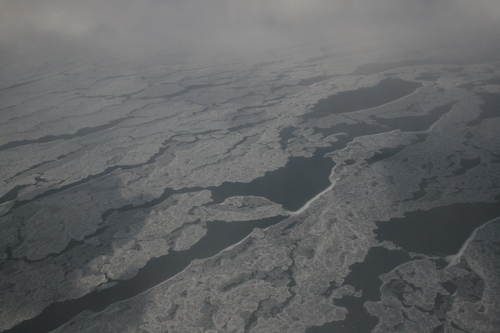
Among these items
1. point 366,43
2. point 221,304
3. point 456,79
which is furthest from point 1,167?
point 366,43

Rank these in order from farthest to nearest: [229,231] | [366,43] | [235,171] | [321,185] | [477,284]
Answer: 1. [366,43]
2. [235,171]
3. [321,185]
4. [229,231]
5. [477,284]

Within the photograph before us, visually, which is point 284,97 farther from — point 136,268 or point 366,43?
point 366,43

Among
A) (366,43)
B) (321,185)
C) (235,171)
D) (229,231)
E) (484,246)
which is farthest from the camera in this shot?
(366,43)

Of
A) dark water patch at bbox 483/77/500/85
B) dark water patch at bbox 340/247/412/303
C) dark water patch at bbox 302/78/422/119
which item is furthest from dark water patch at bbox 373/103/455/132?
dark water patch at bbox 340/247/412/303

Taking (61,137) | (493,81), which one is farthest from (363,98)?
(61,137)

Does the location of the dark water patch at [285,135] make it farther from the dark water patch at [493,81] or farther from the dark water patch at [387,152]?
the dark water patch at [493,81]

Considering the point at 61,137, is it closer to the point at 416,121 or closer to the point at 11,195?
the point at 11,195

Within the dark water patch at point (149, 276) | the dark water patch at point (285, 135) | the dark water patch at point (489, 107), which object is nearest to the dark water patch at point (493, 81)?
the dark water patch at point (489, 107)
